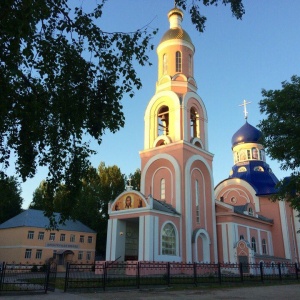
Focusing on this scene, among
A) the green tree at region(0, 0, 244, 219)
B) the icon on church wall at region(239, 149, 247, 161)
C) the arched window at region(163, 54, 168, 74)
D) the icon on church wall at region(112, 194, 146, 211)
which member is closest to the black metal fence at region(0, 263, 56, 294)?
the green tree at region(0, 0, 244, 219)

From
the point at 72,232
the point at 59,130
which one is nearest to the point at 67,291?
the point at 59,130

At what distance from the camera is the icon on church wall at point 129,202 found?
20.3 meters

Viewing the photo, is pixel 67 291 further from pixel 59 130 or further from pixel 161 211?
pixel 161 211

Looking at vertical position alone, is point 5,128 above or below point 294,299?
above

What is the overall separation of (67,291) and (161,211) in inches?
400

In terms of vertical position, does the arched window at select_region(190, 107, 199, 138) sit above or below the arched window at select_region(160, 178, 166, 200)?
above

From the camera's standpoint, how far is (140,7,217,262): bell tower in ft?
72.1

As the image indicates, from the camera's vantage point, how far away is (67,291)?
34.1ft

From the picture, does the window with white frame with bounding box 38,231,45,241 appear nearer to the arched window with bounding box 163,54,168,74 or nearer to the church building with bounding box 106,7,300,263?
the church building with bounding box 106,7,300,263

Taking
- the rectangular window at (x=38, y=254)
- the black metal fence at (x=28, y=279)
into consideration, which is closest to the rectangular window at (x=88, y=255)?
the rectangular window at (x=38, y=254)

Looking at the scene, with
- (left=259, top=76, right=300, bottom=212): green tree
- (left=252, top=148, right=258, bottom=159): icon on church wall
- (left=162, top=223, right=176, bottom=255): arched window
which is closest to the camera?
(left=259, top=76, right=300, bottom=212): green tree

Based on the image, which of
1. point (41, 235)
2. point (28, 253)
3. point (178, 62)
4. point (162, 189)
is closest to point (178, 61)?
point (178, 62)

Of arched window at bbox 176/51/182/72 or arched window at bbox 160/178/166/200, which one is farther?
arched window at bbox 176/51/182/72

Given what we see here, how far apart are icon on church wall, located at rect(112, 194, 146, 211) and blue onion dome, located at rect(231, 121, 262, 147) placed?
59.8ft
